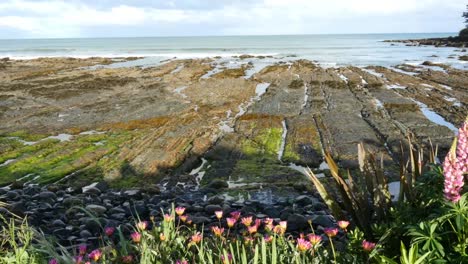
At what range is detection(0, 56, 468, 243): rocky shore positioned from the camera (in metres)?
8.34

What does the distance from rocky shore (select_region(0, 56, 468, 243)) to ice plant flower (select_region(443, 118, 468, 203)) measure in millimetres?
2103

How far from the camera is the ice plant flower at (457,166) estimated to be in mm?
2572

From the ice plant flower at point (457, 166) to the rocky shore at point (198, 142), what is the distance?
210 cm

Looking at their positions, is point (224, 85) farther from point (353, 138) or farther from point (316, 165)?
point (316, 165)

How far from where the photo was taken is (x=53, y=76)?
33.1m

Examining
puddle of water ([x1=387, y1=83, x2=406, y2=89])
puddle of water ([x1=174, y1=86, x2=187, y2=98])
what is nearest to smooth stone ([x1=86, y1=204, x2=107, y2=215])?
puddle of water ([x1=174, y1=86, x2=187, y2=98])

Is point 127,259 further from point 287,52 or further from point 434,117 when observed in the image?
point 287,52

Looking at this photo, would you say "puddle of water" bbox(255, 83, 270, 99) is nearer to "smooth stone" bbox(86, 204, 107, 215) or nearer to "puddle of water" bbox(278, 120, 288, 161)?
"puddle of water" bbox(278, 120, 288, 161)

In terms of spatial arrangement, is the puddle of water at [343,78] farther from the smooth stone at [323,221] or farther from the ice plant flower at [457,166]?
the ice plant flower at [457,166]

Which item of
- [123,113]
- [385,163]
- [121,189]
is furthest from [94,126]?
[385,163]

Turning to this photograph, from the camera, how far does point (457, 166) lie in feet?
8.51

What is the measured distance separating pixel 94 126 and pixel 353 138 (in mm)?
9033

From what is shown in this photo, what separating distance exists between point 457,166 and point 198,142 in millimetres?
10467

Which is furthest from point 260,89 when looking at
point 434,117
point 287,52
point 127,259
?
point 287,52
